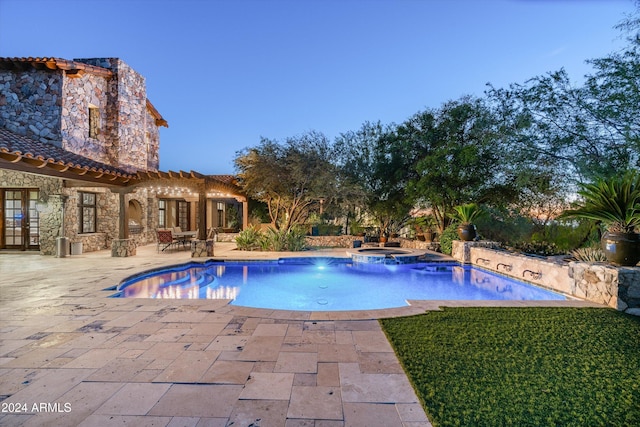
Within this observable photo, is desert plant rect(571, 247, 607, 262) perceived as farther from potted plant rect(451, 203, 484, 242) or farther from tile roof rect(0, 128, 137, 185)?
tile roof rect(0, 128, 137, 185)

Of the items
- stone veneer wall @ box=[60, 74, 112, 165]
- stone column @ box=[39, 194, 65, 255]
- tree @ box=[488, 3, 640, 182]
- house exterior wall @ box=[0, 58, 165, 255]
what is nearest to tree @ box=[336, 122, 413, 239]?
tree @ box=[488, 3, 640, 182]

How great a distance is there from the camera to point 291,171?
13.5m

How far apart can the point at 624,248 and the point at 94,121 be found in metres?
16.7

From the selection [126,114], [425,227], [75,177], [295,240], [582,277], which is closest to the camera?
[582,277]

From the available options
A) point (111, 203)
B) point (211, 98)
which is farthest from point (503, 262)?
point (211, 98)

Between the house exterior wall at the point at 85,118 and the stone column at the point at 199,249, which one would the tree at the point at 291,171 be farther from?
the house exterior wall at the point at 85,118

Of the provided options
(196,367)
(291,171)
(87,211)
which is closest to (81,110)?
(87,211)

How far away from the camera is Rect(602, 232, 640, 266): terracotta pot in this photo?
5.03 metres

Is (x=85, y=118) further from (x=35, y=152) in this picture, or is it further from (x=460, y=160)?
(x=460, y=160)

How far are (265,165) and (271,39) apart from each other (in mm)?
19360

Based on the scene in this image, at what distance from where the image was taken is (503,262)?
8.77 m

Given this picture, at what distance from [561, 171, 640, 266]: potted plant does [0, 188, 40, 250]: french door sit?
52.3ft

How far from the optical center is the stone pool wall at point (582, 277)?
4832 mm

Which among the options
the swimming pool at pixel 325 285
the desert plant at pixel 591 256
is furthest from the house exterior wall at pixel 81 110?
the desert plant at pixel 591 256
